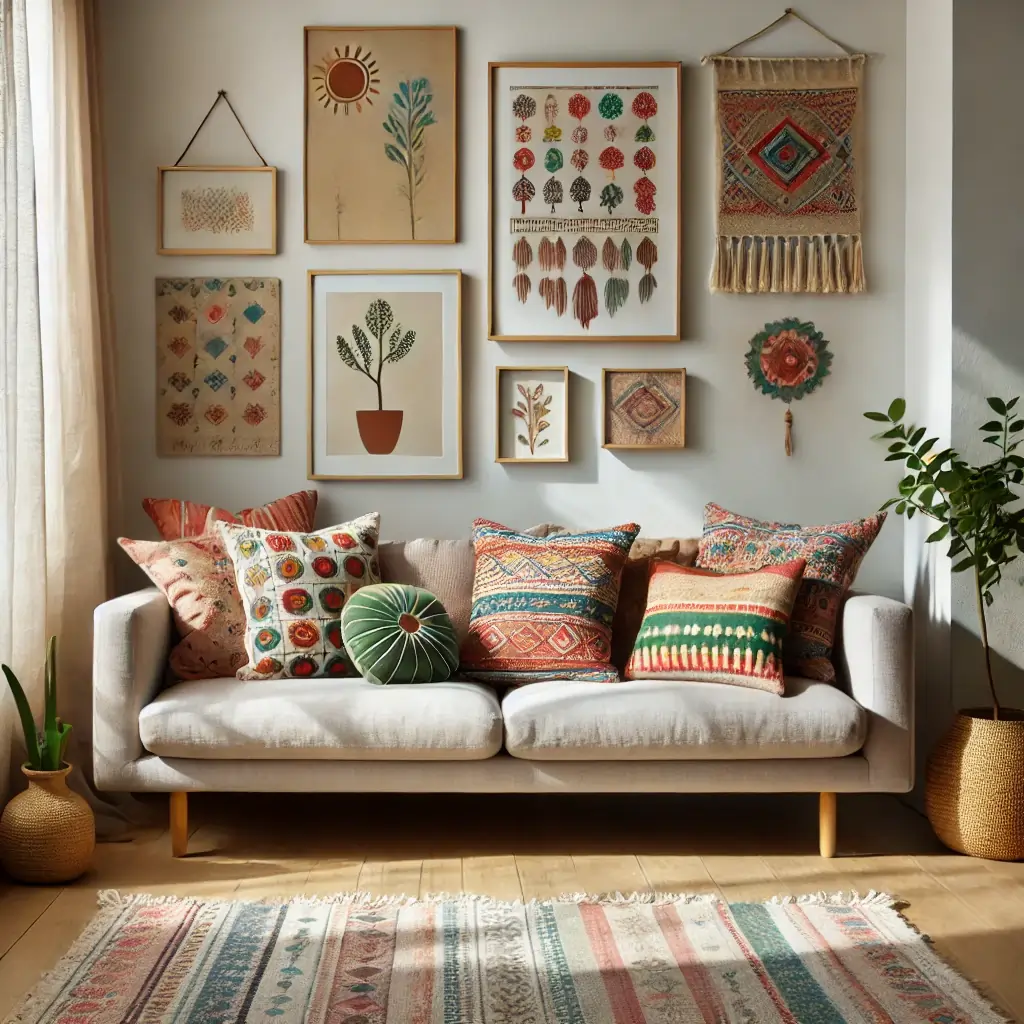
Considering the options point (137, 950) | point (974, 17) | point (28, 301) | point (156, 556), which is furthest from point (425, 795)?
point (974, 17)

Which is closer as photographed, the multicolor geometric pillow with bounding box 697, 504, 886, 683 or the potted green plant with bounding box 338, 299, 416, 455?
the multicolor geometric pillow with bounding box 697, 504, 886, 683

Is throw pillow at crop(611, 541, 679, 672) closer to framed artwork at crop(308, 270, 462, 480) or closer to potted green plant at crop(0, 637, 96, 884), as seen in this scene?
framed artwork at crop(308, 270, 462, 480)

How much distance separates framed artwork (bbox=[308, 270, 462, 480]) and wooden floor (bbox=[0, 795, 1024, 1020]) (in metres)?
1.08

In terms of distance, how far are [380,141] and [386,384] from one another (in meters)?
0.78

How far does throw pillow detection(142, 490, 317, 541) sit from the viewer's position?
3.55 meters

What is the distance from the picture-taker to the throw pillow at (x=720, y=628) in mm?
2963

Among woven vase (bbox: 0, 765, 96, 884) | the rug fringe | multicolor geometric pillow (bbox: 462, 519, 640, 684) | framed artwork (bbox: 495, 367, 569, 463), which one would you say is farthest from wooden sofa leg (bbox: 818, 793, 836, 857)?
woven vase (bbox: 0, 765, 96, 884)

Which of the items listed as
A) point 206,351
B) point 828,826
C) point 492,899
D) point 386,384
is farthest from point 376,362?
point 828,826

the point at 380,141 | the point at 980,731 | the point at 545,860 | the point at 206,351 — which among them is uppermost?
the point at 380,141

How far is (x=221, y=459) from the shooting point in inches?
149

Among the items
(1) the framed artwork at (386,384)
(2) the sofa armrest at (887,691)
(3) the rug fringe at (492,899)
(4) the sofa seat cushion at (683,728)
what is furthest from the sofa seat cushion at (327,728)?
(1) the framed artwork at (386,384)

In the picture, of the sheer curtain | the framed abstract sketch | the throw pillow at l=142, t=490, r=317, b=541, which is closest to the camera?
the sheer curtain

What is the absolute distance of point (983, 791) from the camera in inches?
115

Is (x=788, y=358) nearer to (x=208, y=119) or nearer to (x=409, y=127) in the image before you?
(x=409, y=127)
